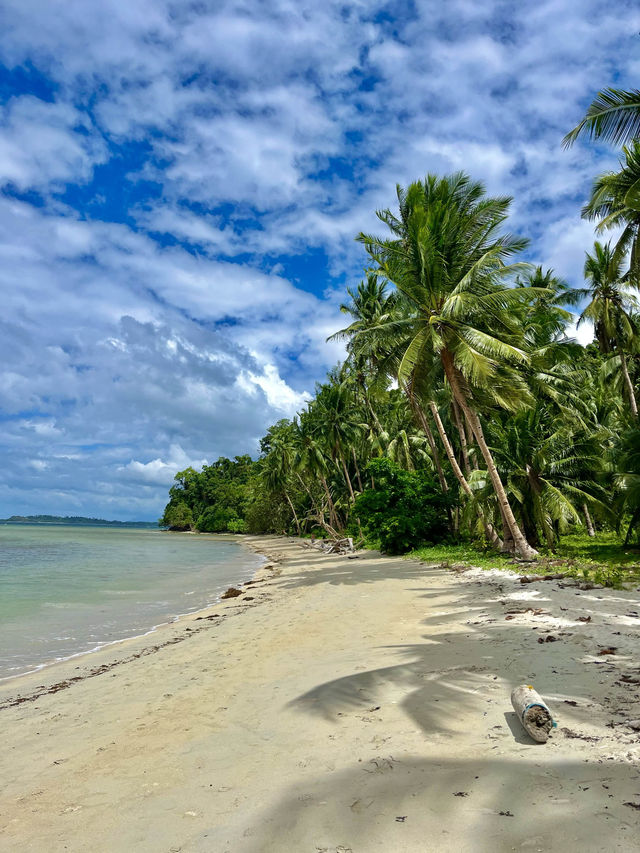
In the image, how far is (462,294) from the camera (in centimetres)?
1329

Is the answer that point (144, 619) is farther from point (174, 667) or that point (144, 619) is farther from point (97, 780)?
point (97, 780)

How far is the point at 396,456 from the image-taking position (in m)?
31.0

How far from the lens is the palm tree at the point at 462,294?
13.5 m

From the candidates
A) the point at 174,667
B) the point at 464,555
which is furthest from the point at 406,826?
the point at 464,555

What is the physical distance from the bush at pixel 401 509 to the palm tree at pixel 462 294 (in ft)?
19.2

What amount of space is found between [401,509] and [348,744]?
1689cm

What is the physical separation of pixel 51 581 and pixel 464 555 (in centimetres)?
1573

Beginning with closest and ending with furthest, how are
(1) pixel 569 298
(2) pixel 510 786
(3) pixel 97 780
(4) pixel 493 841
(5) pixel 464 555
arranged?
(4) pixel 493 841 → (2) pixel 510 786 → (3) pixel 97 780 → (5) pixel 464 555 → (1) pixel 569 298

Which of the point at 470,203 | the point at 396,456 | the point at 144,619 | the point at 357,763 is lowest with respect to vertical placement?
the point at 144,619

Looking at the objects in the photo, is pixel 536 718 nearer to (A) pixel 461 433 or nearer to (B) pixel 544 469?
(B) pixel 544 469

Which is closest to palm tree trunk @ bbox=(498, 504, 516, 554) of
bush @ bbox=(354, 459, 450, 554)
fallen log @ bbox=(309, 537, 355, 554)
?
bush @ bbox=(354, 459, 450, 554)

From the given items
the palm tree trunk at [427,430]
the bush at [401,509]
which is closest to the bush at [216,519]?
the bush at [401,509]

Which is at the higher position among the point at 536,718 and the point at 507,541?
the point at 507,541

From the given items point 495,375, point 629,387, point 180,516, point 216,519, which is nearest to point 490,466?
point 495,375
